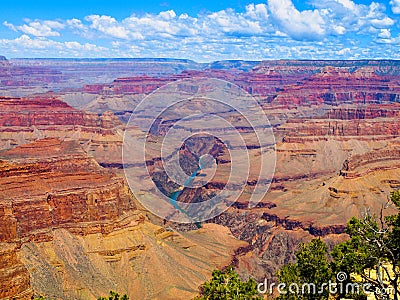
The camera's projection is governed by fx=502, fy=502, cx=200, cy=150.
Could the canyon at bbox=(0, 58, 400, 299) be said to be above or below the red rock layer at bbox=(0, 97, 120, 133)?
below

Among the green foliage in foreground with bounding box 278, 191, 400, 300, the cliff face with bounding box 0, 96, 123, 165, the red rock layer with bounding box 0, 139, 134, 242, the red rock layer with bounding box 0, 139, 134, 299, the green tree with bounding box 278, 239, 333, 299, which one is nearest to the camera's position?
the green foliage in foreground with bounding box 278, 191, 400, 300

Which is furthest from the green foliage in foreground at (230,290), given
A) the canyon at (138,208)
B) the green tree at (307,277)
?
the canyon at (138,208)

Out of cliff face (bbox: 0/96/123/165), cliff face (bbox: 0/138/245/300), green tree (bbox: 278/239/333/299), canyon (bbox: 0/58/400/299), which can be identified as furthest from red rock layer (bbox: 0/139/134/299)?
cliff face (bbox: 0/96/123/165)

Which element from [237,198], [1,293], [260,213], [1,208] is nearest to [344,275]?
[1,293]

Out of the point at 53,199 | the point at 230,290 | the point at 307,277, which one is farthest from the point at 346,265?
the point at 53,199

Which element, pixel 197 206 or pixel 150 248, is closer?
pixel 150 248

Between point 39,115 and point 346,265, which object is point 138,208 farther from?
point 39,115

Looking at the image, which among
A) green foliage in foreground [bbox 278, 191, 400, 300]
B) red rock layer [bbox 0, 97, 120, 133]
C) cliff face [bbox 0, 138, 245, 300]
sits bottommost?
cliff face [bbox 0, 138, 245, 300]

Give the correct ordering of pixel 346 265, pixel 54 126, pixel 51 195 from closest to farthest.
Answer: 1. pixel 346 265
2. pixel 51 195
3. pixel 54 126

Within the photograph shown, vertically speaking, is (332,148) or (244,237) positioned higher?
(332,148)

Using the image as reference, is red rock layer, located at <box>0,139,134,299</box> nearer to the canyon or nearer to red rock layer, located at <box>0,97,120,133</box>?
the canyon

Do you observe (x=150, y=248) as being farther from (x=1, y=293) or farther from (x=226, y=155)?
(x=226, y=155)
